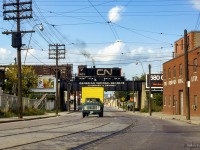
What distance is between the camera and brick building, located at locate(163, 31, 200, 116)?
149ft

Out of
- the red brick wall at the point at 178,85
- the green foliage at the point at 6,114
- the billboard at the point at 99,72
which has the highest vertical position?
the billboard at the point at 99,72

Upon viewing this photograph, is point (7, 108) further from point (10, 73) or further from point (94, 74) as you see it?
point (94, 74)

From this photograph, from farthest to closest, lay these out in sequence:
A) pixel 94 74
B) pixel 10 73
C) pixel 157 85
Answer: pixel 94 74
pixel 157 85
pixel 10 73

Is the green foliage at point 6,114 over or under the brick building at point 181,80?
under

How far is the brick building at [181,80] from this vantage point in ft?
149

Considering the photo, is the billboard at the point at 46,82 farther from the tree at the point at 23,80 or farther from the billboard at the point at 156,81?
the billboard at the point at 156,81

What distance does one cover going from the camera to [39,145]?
1427cm

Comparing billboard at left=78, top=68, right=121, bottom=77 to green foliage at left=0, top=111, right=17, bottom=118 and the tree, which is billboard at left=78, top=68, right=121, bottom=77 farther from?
green foliage at left=0, top=111, right=17, bottom=118

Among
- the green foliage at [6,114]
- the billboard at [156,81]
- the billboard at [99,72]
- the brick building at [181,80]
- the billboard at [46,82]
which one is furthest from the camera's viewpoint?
the billboard at [99,72]

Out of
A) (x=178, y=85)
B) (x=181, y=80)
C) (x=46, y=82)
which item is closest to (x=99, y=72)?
(x=46, y=82)

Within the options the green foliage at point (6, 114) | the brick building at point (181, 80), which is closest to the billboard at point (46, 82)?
the brick building at point (181, 80)

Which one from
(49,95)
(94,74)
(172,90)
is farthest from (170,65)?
(94,74)

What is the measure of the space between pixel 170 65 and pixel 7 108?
26.2m

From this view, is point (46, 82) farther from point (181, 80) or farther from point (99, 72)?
point (181, 80)
